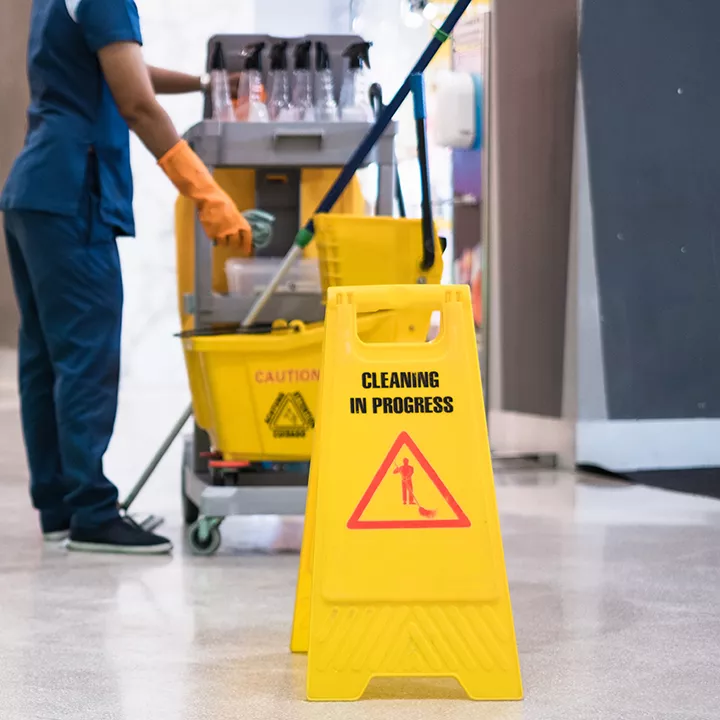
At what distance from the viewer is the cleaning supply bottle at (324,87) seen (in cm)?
→ 307

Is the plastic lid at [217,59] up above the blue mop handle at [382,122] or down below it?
above

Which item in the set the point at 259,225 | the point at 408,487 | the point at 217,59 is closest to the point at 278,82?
the point at 217,59

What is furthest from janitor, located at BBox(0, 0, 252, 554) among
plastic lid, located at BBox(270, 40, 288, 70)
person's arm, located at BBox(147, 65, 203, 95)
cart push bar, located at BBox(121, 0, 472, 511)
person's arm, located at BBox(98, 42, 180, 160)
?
plastic lid, located at BBox(270, 40, 288, 70)

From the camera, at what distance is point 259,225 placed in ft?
9.60

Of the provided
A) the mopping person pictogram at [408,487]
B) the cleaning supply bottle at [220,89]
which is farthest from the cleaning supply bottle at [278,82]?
the mopping person pictogram at [408,487]

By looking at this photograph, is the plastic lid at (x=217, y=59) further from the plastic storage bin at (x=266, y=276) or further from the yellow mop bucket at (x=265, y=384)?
the yellow mop bucket at (x=265, y=384)

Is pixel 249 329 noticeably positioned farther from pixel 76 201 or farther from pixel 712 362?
pixel 712 362

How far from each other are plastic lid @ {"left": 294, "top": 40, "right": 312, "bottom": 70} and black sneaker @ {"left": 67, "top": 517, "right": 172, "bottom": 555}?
1231mm

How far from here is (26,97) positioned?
10.2 meters

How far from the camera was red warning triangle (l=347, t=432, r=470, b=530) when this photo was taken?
168 centimetres

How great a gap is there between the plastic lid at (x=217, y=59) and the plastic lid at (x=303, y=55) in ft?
0.64

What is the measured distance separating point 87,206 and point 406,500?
1.41 metres

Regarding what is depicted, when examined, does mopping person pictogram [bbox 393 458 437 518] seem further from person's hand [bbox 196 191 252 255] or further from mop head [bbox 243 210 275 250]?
mop head [bbox 243 210 275 250]

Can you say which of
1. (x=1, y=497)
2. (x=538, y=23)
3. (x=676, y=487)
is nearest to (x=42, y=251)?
(x=1, y=497)
